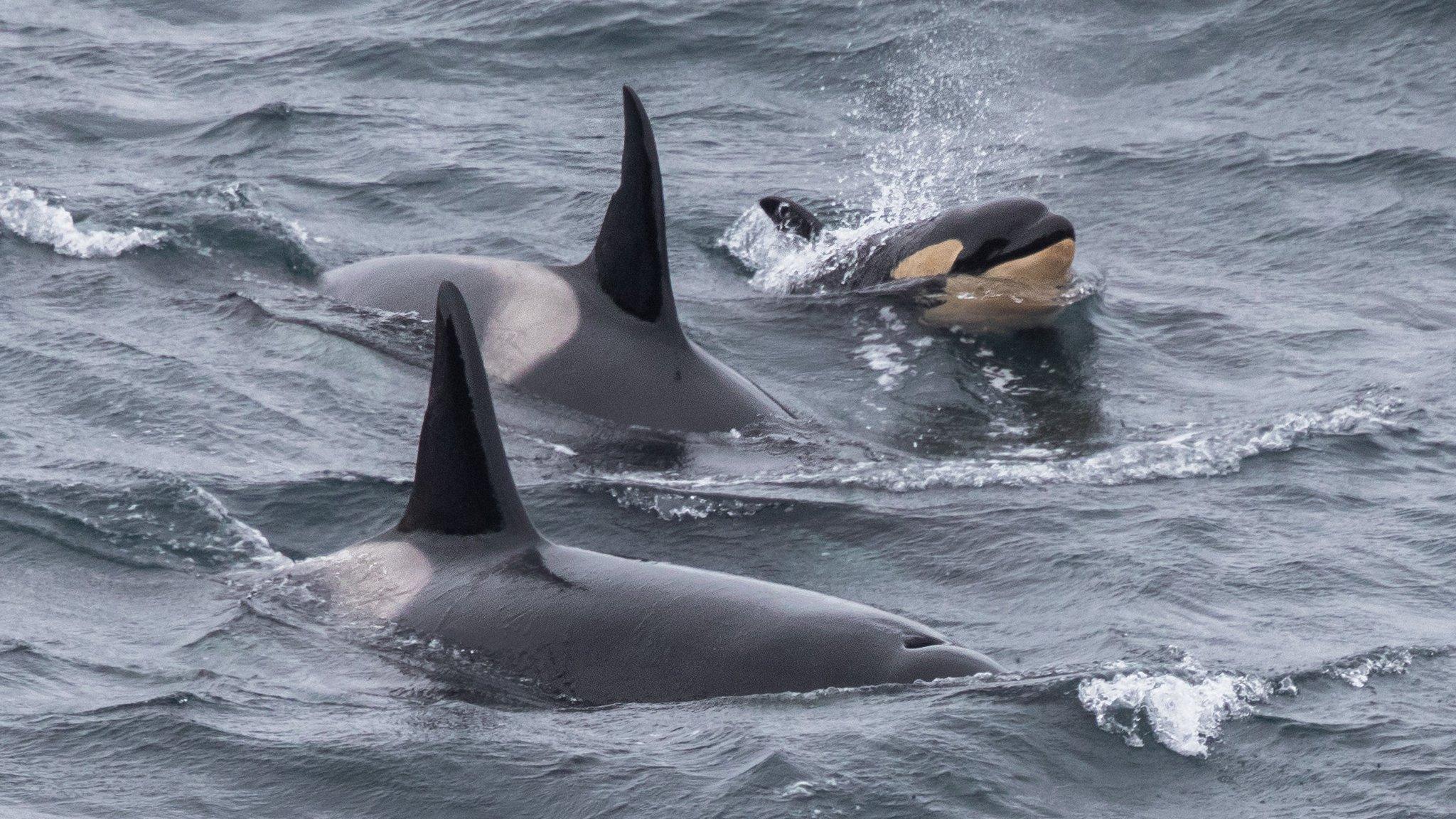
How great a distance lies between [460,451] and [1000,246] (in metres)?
7.46

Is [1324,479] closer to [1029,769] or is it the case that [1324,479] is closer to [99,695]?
[1029,769]

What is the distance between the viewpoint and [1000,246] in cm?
1491

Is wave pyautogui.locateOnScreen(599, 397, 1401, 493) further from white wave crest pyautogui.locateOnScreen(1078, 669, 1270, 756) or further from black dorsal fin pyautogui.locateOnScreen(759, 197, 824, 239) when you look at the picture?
black dorsal fin pyautogui.locateOnScreen(759, 197, 824, 239)

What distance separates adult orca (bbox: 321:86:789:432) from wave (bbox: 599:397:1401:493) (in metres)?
0.86

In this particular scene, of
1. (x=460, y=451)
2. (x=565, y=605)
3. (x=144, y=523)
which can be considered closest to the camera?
(x=565, y=605)

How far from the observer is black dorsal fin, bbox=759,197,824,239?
16188mm

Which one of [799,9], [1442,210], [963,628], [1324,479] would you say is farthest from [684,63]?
[963,628]

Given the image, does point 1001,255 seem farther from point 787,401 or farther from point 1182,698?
point 1182,698

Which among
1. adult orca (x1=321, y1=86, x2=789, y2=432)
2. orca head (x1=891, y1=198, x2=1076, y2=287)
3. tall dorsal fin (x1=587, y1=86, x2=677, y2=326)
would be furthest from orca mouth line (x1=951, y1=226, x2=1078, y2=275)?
tall dorsal fin (x1=587, y1=86, x2=677, y2=326)

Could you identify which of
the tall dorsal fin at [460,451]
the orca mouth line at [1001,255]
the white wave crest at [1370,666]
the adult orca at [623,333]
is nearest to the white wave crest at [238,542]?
the tall dorsal fin at [460,451]

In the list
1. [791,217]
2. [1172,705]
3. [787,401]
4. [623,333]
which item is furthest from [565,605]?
[791,217]

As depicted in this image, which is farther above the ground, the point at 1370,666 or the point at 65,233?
the point at 65,233

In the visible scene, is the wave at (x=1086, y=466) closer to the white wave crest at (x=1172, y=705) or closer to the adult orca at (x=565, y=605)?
the adult orca at (x=565, y=605)

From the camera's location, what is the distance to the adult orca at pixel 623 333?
37.7 ft
